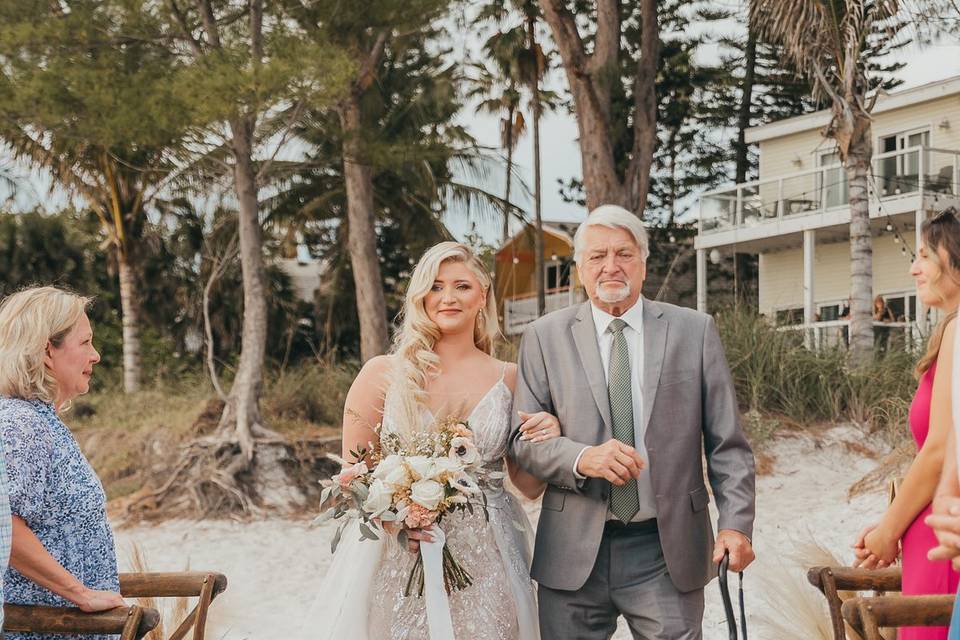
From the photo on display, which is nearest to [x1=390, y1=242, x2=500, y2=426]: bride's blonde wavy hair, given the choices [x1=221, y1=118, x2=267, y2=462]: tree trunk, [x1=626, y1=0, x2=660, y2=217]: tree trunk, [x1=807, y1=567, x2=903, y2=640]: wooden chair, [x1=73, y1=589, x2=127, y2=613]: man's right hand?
[x1=73, y1=589, x2=127, y2=613]: man's right hand

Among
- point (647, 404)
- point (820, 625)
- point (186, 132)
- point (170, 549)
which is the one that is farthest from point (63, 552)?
point (186, 132)

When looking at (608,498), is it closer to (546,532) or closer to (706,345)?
(546,532)

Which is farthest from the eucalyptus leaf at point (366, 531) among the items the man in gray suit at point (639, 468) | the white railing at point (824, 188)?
the white railing at point (824, 188)

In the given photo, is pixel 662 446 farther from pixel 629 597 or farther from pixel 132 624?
pixel 132 624

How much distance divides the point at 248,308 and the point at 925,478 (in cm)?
1178

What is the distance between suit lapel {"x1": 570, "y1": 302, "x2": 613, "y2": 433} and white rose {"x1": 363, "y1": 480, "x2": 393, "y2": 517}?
812 millimetres

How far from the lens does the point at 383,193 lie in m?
24.5

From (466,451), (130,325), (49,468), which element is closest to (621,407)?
(466,451)

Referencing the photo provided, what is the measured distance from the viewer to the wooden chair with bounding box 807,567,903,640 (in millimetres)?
3529

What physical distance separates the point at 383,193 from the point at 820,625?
19256mm

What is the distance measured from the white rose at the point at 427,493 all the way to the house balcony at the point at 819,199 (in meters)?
17.7

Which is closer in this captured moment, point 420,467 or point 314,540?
point 420,467

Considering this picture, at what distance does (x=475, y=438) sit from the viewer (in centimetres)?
439

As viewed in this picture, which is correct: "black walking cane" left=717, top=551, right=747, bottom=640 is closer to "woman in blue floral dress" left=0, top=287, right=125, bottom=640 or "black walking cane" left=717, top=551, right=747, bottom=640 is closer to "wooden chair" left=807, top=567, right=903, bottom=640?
"wooden chair" left=807, top=567, right=903, bottom=640
